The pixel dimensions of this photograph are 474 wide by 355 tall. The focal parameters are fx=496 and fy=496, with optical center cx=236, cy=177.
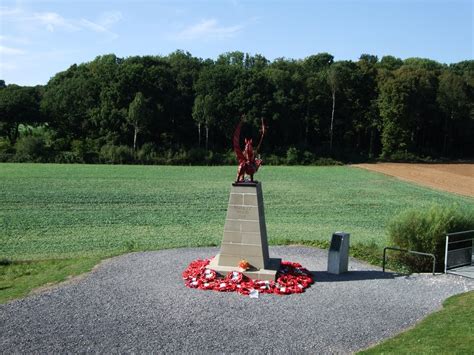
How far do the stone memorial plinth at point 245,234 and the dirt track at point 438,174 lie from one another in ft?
124

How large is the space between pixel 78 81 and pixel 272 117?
32834 millimetres

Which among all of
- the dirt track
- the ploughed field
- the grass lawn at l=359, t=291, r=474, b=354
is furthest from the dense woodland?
the grass lawn at l=359, t=291, r=474, b=354

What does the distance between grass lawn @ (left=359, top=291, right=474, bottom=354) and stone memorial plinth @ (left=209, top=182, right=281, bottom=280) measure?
5.50 metres

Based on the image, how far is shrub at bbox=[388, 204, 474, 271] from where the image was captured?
715 inches

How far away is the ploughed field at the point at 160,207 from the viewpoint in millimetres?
23766

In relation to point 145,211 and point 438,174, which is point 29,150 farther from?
point 438,174

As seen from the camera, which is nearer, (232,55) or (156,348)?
(156,348)

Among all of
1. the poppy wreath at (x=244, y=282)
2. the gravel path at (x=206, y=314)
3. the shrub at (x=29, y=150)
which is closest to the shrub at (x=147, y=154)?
the shrub at (x=29, y=150)

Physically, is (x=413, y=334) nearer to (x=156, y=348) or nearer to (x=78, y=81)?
(x=156, y=348)

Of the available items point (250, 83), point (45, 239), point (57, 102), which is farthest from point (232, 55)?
point (45, 239)

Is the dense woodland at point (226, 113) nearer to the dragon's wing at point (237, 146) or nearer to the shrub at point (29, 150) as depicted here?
the shrub at point (29, 150)

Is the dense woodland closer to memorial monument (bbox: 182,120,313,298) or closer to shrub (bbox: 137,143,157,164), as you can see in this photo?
shrub (bbox: 137,143,157,164)

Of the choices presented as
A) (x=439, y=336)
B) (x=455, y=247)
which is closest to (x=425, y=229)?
(x=455, y=247)

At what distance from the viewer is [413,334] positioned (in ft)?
36.3
